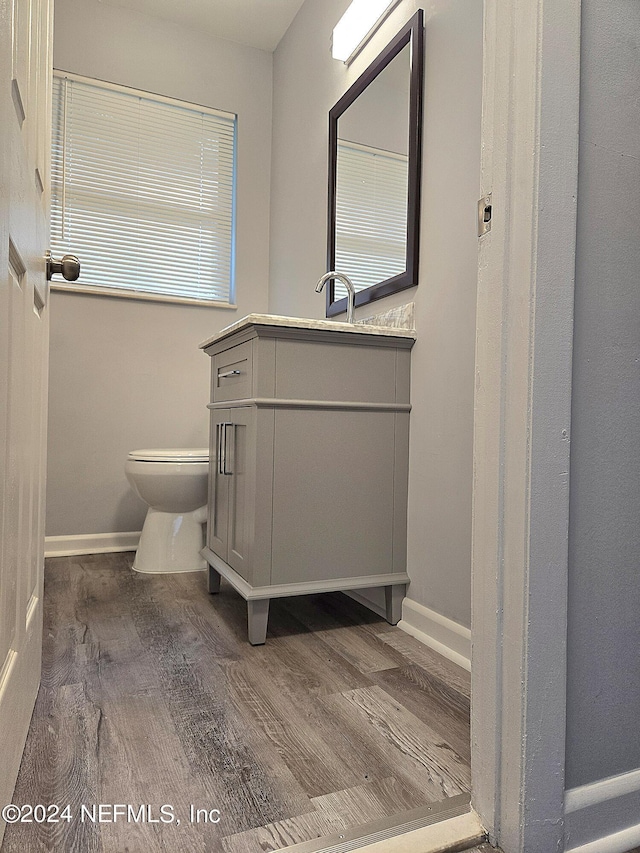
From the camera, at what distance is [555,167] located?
83 cm

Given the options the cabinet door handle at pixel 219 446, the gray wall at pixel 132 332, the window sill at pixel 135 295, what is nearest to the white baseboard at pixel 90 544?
the gray wall at pixel 132 332

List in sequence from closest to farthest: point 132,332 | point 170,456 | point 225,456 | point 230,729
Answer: point 230,729 < point 225,456 < point 170,456 < point 132,332

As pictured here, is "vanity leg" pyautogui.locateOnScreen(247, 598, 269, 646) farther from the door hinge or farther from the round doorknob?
the door hinge

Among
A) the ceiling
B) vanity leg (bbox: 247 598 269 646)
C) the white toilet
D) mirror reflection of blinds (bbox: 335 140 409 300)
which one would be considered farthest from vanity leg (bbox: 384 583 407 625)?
the ceiling

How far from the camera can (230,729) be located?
1.19 meters

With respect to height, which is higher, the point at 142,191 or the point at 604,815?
the point at 142,191

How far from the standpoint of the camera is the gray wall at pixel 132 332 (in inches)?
106

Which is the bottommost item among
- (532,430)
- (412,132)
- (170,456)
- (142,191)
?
(170,456)

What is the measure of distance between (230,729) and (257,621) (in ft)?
1.50

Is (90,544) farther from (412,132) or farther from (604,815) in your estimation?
(604,815)

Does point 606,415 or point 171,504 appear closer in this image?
point 606,415

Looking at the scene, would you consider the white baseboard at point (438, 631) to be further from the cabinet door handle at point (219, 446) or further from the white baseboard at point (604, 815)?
the cabinet door handle at point (219, 446)

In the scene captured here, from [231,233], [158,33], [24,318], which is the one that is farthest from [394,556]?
[158,33]

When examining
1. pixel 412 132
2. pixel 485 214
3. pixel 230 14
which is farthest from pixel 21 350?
pixel 230 14
